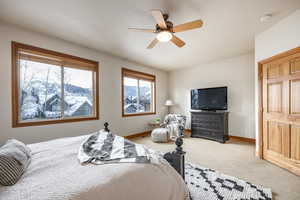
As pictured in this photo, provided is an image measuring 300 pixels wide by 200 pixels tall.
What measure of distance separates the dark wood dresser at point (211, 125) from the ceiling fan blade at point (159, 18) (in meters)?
3.09

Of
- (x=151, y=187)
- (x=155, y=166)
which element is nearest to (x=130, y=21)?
(x=155, y=166)

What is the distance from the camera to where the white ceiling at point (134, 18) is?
1880mm

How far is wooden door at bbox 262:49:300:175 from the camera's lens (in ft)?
7.04

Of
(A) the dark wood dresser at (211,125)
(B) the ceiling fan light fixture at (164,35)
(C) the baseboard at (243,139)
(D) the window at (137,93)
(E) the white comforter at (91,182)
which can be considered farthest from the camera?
(D) the window at (137,93)

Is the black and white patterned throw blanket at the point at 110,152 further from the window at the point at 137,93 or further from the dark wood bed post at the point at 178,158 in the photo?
the window at the point at 137,93

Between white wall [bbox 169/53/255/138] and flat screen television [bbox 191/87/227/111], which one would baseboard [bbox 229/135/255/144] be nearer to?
white wall [bbox 169/53/255/138]

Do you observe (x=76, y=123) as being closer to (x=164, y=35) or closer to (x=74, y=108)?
(x=74, y=108)

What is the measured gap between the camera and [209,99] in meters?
4.36

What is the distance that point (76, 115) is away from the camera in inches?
130

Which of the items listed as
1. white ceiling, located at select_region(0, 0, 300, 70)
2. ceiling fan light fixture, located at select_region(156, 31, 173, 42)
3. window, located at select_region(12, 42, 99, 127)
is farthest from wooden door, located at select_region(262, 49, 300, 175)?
window, located at select_region(12, 42, 99, 127)

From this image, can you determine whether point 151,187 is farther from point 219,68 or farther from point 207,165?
point 219,68

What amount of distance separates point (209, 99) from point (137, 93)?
8.13 ft

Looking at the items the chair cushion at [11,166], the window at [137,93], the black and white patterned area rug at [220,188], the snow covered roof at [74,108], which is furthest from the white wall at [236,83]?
the chair cushion at [11,166]

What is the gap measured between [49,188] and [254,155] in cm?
364
